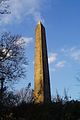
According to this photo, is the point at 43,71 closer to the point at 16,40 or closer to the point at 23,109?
the point at 16,40

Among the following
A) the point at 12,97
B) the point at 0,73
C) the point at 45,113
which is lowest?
the point at 45,113

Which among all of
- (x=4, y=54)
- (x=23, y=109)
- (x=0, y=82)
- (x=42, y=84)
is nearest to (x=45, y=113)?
(x=23, y=109)

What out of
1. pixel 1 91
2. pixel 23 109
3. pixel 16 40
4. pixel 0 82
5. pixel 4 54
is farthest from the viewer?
pixel 16 40

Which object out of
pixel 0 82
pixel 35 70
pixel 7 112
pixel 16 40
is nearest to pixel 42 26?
pixel 35 70

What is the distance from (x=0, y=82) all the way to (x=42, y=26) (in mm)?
11712

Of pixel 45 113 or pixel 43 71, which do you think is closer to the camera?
pixel 45 113

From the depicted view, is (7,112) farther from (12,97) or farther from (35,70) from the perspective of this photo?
(35,70)

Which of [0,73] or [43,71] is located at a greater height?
[43,71]

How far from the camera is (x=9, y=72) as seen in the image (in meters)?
23.7

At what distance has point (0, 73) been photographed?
75.5 feet

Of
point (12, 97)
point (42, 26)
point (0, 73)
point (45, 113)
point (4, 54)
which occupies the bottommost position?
point (45, 113)

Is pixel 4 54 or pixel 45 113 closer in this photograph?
pixel 45 113

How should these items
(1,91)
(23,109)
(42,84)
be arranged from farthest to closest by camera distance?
(42,84) < (1,91) < (23,109)

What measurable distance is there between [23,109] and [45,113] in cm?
207
